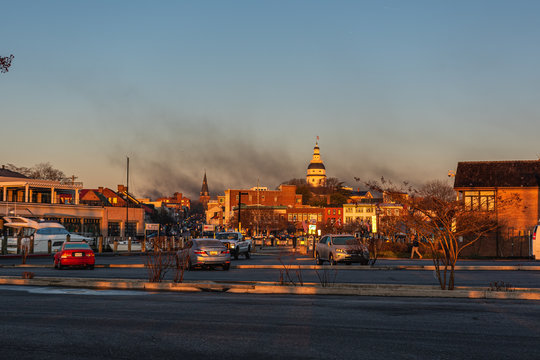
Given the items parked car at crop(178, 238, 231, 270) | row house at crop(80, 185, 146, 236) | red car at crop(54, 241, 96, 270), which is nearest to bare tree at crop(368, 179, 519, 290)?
parked car at crop(178, 238, 231, 270)

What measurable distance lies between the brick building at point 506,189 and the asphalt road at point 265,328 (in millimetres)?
41211

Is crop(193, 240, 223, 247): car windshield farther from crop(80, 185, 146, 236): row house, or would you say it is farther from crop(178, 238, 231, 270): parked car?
crop(80, 185, 146, 236): row house

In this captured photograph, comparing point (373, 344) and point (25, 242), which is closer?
point (373, 344)

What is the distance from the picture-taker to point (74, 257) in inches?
1192

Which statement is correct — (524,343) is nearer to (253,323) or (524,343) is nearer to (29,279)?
(253,323)

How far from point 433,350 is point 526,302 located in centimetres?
769

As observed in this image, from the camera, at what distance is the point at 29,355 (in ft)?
27.2

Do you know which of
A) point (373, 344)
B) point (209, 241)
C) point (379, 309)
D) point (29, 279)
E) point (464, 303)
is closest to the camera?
point (373, 344)

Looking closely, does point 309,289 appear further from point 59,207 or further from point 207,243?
point 59,207

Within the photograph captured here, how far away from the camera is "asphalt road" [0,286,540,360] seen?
27.9 ft

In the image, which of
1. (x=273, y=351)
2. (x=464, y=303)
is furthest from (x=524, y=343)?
(x=464, y=303)

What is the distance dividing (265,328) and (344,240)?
2296cm

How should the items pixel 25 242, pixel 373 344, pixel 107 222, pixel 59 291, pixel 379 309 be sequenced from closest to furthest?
pixel 373 344 < pixel 379 309 < pixel 59 291 < pixel 25 242 < pixel 107 222

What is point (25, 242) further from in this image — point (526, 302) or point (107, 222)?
point (107, 222)
